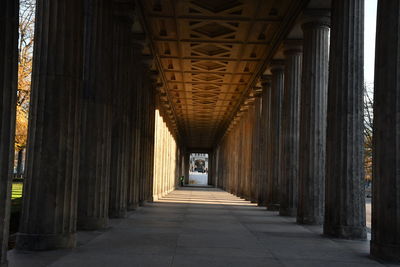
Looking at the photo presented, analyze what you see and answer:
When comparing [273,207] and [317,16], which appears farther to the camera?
[273,207]

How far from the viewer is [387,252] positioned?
399 inches

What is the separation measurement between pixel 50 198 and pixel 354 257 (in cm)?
626

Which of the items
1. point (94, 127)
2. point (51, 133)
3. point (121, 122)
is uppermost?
point (121, 122)

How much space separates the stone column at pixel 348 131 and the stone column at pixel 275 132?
1123 cm

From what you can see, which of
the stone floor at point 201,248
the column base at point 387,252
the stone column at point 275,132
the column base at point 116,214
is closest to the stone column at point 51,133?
the stone floor at point 201,248

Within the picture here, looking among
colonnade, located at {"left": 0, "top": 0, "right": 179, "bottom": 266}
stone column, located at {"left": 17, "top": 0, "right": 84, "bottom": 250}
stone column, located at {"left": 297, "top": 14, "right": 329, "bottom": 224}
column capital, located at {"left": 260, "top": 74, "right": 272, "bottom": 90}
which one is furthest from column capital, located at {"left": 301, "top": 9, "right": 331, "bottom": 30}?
column capital, located at {"left": 260, "top": 74, "right": 272, "bottom": 90}

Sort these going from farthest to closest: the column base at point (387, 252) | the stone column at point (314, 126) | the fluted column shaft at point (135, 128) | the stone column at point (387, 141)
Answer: the fluted column shaft at point (135, 128)
the stone column at point (314, 126)
the stone column at point (387, 141)
the column base at point (387, 252)

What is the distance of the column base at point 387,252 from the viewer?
999 centimetres

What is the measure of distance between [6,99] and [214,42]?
18.9 m

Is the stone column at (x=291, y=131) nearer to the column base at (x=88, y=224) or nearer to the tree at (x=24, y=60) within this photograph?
the column base at (x=88, y=224)

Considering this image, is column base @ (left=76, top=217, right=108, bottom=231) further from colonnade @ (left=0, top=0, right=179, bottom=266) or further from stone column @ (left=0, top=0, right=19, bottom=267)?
stone column @ (left=0, top=0, right=19, bottom=267)

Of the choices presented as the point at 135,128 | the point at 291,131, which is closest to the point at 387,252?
the point at 291,131

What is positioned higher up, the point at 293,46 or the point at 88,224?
the point at 293,46

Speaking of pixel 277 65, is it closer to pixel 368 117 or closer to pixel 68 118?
pixel 68 118
